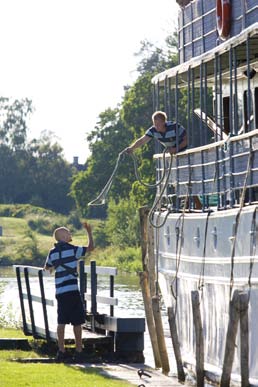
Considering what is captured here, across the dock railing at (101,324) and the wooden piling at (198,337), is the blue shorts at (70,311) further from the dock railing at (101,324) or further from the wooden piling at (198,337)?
the wooden piling at (198,337)

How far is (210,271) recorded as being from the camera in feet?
64.7

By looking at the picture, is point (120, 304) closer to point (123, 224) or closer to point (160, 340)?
point (160, 340)

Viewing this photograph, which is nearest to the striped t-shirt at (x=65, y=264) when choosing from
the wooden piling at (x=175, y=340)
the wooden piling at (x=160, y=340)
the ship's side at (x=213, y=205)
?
the wooden piling at (x=160, y=340)

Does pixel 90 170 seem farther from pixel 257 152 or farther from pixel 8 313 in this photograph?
pixel 257 152

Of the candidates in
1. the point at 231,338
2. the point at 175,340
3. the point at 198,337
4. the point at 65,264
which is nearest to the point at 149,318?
the point at 65,264

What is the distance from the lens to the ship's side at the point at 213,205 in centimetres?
1783

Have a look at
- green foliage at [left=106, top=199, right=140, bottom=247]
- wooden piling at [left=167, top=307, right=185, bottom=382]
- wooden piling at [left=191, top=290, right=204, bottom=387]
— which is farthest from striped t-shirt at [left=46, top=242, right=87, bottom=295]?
green foliage at [left=106, top=199, right=140, bottom=247]

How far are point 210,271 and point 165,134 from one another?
10.8 ft

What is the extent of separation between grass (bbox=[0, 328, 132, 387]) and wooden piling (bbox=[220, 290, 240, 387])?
1257 millimetres

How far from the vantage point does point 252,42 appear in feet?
67.2

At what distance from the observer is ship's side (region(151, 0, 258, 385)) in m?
17.8

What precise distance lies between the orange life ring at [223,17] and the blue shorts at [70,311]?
4270mm

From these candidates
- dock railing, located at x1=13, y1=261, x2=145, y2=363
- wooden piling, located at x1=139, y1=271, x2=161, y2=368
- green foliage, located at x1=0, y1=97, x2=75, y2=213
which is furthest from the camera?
green foliage, located at x1=0, y1=97, x2=75, y2=213

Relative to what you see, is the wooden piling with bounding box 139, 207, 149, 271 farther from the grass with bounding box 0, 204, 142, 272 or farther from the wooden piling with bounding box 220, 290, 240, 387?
the grass with bounding box 0, 204, 142, 272
